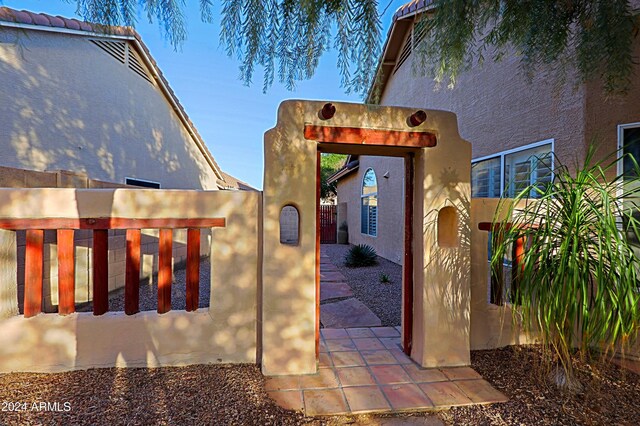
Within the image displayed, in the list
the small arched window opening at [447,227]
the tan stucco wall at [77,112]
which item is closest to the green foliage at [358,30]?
the small arched window opening at [447,227]

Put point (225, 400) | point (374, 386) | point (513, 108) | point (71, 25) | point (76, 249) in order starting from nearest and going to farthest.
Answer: point (225, 400) < point (374, 386) < point (76, 249) < point (513, 108) < point (71, 25)

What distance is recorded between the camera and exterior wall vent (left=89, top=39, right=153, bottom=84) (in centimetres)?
799

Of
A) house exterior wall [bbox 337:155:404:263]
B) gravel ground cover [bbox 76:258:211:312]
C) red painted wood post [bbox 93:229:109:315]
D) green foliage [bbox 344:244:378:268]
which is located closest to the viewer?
red painted wood post [bbox 93:229:109:315]

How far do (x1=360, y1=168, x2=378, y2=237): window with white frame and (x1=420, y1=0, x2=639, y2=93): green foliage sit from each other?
879cm

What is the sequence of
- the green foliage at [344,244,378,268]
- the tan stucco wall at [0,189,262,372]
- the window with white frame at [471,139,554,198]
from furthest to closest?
the green foliage at [344,244,378,268], the window with white frame at [471,139,554,198], the tan stucco wall at [0,189,262,372]

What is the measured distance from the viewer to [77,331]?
3.45 m

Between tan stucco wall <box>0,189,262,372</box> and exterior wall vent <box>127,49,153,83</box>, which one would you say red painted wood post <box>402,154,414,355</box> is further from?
exterior wall vent <box>127,49,153,83</box>

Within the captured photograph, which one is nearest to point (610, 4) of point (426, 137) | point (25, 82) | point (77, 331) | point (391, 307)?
point (426, 137)

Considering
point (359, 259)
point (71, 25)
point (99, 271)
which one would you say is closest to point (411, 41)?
point (359, 259)

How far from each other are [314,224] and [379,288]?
13.4 feet

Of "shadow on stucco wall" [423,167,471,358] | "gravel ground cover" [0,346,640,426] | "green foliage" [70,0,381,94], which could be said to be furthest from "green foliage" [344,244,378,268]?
"green foliage" [70,0,381,94]

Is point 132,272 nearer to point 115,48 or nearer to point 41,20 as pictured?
point 41,20

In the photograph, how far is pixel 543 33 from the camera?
309cm

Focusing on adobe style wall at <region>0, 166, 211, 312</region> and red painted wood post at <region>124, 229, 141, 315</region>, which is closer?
red painted wood post at <region>124, 229, 141, 315</region>
